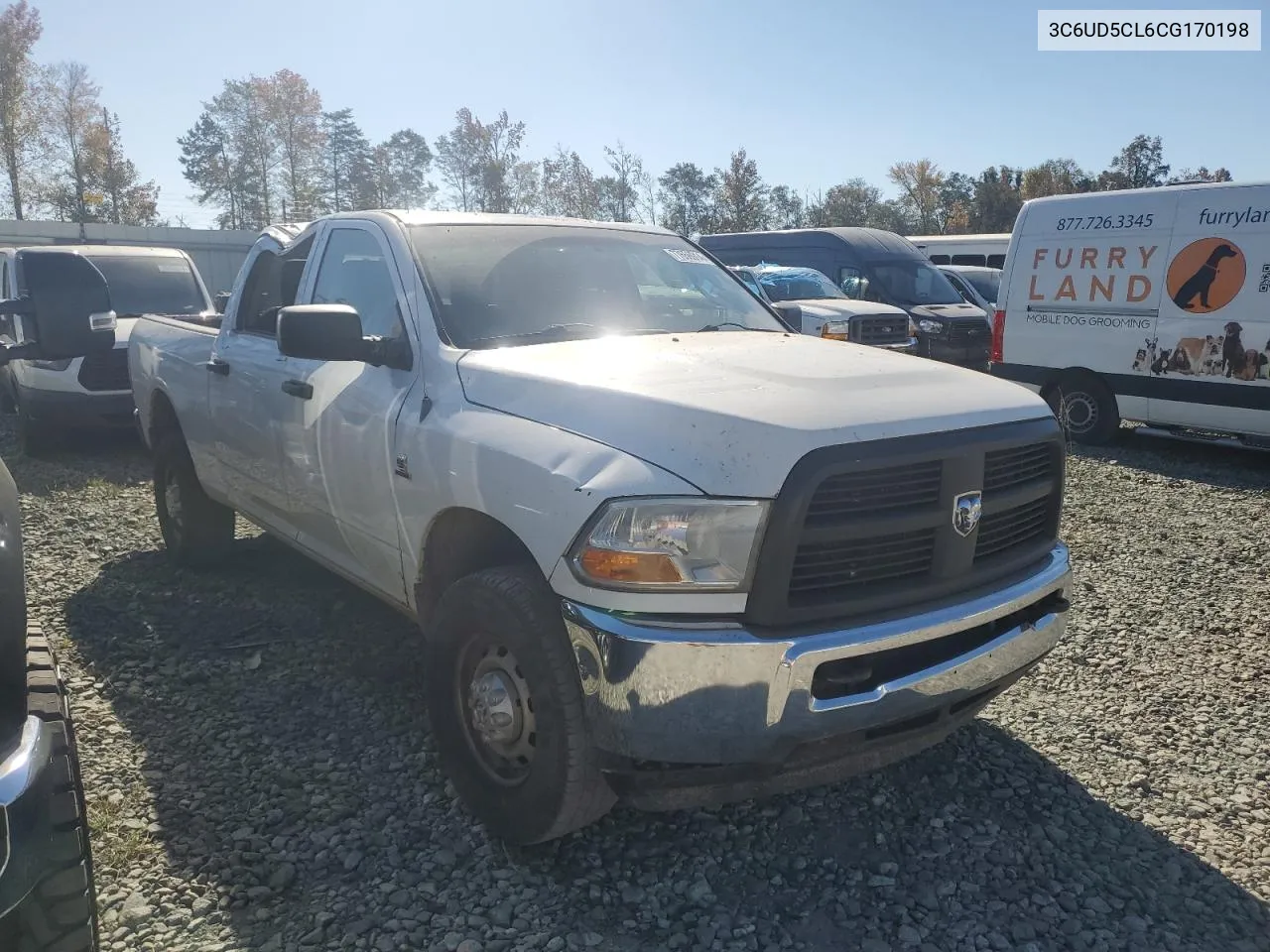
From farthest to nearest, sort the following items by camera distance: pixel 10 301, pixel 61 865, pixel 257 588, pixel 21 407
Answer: pixel 21 407, pixel 257 588, pixel 10 301, pixel 61 865

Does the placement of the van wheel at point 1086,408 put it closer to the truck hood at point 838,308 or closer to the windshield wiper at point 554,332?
the truck hood at point 838,308

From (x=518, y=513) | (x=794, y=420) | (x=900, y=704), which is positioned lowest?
(x=900, y=704)

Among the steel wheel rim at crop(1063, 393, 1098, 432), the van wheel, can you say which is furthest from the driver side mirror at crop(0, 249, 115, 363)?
the steel wheel rim at crop(1063, 393, 1098, 432)

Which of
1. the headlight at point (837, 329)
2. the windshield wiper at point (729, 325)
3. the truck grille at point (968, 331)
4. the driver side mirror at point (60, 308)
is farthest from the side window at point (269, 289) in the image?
the truck grille at point (968, 331)

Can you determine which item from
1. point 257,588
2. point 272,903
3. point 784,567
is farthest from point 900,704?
point 257,588

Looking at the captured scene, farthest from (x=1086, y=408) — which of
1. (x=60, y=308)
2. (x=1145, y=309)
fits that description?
(x=60, y=308)

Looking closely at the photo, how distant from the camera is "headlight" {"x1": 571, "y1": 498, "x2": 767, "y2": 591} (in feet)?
7.44

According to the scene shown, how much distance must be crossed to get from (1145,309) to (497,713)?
8.28 metres

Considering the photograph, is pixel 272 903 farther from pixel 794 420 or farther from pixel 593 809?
pixel 794 420

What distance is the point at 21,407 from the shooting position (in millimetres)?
8586

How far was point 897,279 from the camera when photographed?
1617cm

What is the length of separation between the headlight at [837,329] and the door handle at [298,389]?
8.57 m

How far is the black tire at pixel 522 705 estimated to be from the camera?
2.44m

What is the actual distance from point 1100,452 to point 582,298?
7462mm
